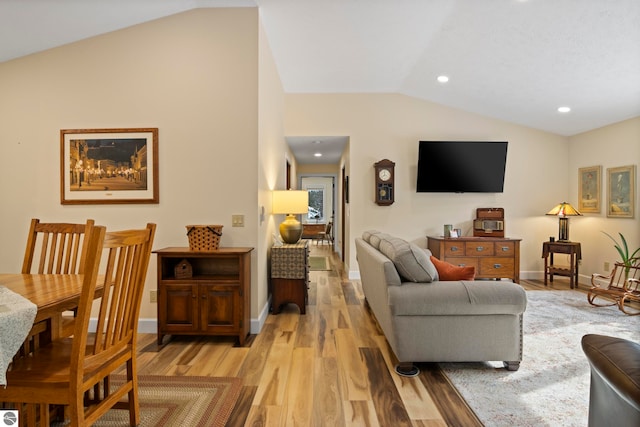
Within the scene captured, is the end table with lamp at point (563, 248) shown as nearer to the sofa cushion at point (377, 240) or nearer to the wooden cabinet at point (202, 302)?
the sofa cushion at point (377, 240)

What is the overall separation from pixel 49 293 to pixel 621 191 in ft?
20.7

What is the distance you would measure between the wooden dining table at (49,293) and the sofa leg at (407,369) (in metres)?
1.96

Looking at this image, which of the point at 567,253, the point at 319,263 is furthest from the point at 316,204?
the point at 567,253

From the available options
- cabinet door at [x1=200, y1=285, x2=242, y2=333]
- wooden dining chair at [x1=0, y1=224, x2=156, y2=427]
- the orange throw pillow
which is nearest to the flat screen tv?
the orange throw pillow

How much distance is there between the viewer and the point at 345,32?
3846mm

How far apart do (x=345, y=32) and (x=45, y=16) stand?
2.79m

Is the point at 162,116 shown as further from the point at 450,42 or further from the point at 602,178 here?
the point at 602,178

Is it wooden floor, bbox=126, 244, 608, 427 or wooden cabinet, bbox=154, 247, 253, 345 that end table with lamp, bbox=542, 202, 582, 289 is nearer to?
wooden floor, bbox=126, 244, 608, 427

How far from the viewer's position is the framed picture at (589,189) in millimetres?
5223

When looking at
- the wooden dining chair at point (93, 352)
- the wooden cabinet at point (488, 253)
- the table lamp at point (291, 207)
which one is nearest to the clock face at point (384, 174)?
the wooden cabinet at point (488, 253)

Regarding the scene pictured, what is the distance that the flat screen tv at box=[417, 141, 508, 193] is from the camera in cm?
560

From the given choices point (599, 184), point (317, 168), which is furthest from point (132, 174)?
point (317, 168)

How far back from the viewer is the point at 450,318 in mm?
2465

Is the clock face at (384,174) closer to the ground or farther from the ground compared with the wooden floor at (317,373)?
farther from the ground
